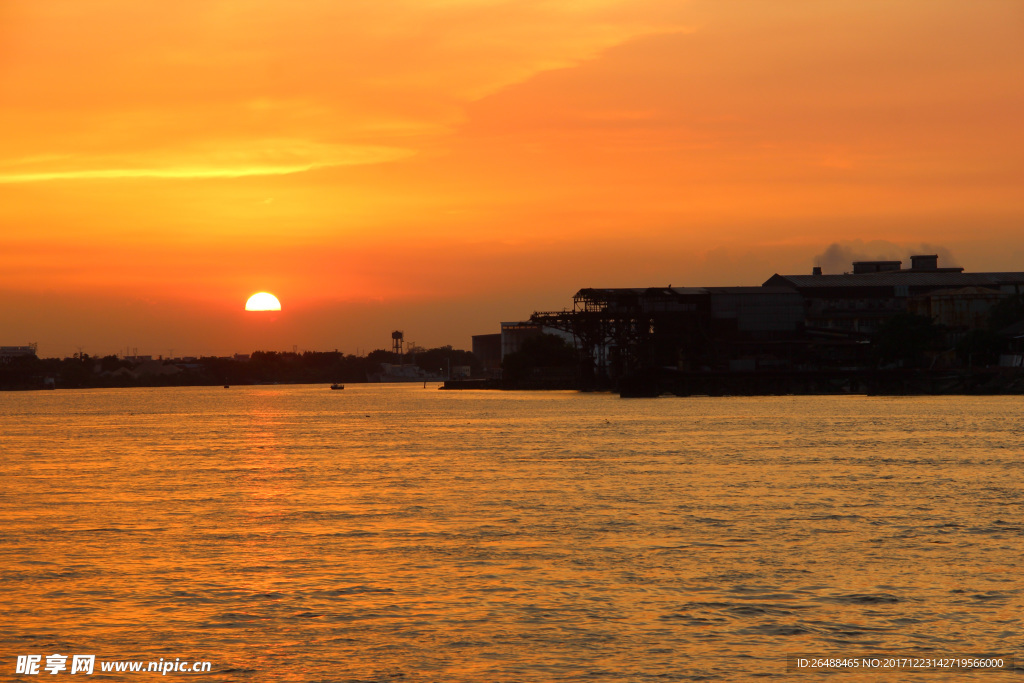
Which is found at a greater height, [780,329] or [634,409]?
[780,329]

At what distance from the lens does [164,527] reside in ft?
112

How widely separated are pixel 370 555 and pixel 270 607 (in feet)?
20.8

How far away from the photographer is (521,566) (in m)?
26.1

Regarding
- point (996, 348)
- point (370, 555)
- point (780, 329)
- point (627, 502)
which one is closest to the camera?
point (370, 555)

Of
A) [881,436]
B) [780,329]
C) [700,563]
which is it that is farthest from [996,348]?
[700,563]

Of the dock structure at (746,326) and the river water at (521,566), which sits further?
the dock structure at (746,326)

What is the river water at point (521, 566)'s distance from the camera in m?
18.3

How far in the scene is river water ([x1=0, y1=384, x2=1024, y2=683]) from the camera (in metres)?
18.3

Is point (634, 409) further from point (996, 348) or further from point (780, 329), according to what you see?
point (996, 348)

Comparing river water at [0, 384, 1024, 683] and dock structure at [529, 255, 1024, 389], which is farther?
dock structure at [529, 255, 1024, 389]

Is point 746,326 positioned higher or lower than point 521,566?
higher

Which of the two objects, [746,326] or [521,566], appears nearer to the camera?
[521,566]

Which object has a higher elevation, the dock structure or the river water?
the dock structure

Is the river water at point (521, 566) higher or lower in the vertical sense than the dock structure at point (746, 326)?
lower
